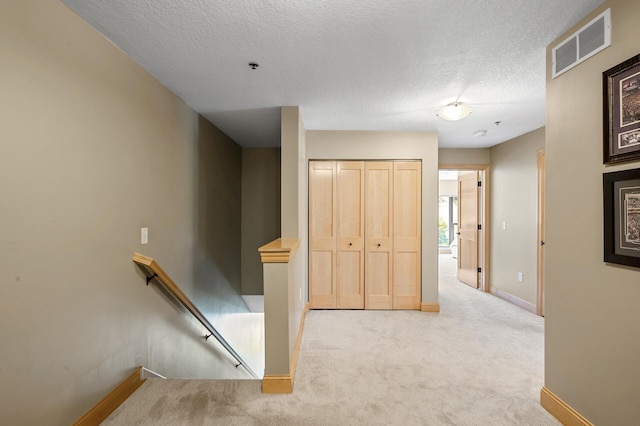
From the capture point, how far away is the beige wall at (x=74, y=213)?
52.6 inches

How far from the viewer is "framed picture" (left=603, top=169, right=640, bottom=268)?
1399 millimetres

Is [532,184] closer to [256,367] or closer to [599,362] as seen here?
[599,362]

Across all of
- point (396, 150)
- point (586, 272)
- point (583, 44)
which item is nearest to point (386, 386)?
point (586, 272)

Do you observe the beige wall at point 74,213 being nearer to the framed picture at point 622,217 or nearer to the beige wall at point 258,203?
the beige wall at point 258,203

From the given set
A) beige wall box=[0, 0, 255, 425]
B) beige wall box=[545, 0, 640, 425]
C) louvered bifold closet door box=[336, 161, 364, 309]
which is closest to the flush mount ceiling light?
beige wall box=[545, 0, 640, 425]

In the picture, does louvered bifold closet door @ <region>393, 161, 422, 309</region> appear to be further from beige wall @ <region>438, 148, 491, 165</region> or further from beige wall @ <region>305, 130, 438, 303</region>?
beige wall @ <region>438, 148, 491, 165</region>

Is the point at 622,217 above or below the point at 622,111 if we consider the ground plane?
below

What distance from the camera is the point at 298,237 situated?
307 cm

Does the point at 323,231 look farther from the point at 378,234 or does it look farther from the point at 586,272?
the point at 586,272

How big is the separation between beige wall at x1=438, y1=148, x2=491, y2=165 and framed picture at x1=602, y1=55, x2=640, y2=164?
3.32m

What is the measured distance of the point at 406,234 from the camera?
3.94 metres

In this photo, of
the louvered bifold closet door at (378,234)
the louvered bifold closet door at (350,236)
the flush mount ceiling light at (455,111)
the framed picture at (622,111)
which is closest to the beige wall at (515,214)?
the flush mount ceiling light at (455,111)

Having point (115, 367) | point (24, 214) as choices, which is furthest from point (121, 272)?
point (24, 214)

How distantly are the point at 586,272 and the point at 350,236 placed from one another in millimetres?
2514
